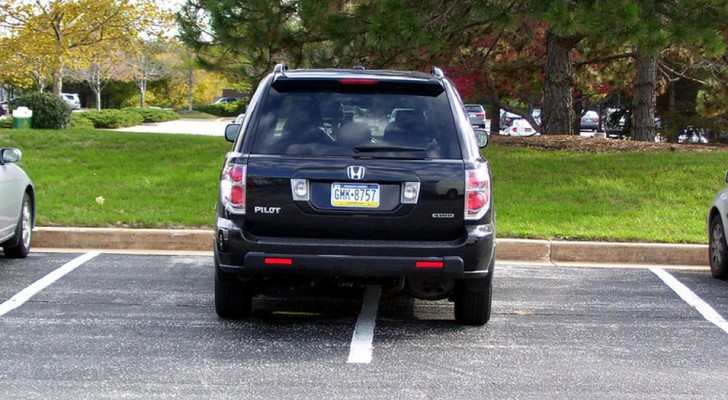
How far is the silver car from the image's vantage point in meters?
8.28

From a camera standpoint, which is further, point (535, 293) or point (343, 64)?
point (343, 64)

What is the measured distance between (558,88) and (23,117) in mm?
12404

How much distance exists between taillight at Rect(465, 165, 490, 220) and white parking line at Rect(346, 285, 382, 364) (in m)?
1.04

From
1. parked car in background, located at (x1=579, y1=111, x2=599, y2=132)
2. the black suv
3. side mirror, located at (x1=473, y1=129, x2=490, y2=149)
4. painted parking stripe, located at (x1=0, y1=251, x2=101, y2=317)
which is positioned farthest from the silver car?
parked car in background, located at (x1=579, y1=111, x2=599, y2=132)

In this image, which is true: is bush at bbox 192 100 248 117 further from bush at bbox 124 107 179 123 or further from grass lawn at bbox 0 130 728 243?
grass lawn at bbox 0 130 728 243

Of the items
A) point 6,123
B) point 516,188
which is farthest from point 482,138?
point 6,123

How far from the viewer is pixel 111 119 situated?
4003cm

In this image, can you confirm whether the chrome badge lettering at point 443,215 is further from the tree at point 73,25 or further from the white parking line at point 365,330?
the tree at point 73,25

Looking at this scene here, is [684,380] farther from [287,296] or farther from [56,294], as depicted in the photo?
[56,294]

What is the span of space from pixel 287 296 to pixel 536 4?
7.19 metres

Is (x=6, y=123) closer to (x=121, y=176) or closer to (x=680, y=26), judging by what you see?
(x=121, y=176)

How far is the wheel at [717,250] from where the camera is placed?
27.4 feet

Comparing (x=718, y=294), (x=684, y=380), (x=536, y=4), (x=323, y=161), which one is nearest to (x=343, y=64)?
(x=536, y=4)

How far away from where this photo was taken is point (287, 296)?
24.6 feet
